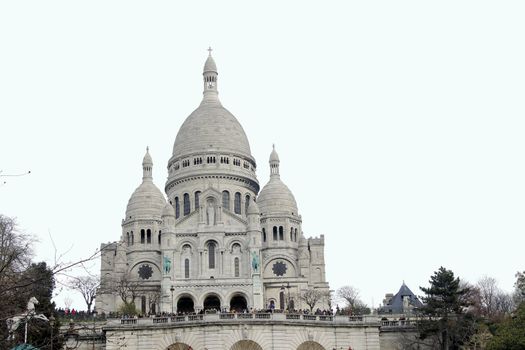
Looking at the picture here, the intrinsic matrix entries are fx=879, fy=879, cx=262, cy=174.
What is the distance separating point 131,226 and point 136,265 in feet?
20.0

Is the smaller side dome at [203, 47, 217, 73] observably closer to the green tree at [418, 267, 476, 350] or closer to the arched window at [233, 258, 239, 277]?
the arched window at [233, 258, 239, 277]

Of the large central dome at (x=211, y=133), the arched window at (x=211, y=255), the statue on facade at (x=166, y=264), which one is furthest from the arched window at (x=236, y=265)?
the large central dome at (x=211, y=133)

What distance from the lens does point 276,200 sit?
105 metres

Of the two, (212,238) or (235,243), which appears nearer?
(212,238)

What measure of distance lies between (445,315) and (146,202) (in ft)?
182

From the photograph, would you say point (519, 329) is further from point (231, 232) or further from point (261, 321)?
point (231, 232)

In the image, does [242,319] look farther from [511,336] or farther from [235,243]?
[235,243]

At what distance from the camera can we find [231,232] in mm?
95250

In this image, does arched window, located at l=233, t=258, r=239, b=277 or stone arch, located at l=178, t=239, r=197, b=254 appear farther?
stone arch, located at l=178, t=239, r=197, b=254

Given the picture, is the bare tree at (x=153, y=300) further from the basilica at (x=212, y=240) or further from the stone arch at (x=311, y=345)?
the stone arch at (x=311, y=345)

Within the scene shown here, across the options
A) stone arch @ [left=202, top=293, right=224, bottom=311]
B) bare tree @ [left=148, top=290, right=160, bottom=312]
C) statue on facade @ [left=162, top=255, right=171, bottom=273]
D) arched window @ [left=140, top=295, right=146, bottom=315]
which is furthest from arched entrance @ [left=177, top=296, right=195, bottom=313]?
arched window @ [left=140, top=295, right=146, bottom=315]

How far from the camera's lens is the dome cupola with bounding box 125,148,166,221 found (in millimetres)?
103062

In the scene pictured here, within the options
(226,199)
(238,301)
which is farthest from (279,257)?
(226,199)

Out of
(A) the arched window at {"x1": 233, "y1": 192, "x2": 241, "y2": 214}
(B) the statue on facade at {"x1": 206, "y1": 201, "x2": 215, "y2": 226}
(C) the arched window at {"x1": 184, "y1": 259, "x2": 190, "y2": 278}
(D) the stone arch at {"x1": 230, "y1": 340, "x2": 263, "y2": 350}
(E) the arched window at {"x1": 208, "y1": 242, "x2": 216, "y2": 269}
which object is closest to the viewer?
(D) the stone arch at {"x1": 230, "y1": 340, "x2": 263, "y2": 350}
